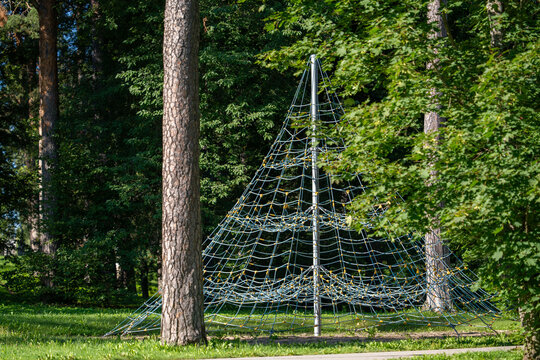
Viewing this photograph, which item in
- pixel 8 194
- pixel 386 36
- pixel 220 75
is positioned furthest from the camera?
pixel 8 194

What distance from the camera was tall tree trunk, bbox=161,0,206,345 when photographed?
668cm

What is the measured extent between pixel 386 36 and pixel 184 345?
4.31 m

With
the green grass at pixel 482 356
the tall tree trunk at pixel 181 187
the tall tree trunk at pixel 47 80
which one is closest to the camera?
the green grass at pixel 482 356

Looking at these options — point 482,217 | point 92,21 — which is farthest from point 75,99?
point 482,217

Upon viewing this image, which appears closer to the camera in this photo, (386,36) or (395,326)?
(386,36)

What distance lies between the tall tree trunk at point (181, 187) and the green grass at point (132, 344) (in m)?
0.40

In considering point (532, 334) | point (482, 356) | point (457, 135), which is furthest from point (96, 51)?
point (532, 334)

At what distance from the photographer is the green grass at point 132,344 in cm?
617

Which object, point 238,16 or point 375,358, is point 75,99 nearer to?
point 238,16

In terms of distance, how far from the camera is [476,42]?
6652mm

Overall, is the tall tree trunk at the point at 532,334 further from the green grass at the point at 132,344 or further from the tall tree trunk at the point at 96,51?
the tall tree trunk at the point at 96,51

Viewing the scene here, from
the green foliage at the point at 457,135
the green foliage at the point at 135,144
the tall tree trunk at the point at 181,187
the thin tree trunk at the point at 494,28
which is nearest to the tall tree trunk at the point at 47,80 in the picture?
the green foliage at the point at 135,144

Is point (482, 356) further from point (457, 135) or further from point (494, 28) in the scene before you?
point (494, 28)

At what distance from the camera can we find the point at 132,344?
269 inches
